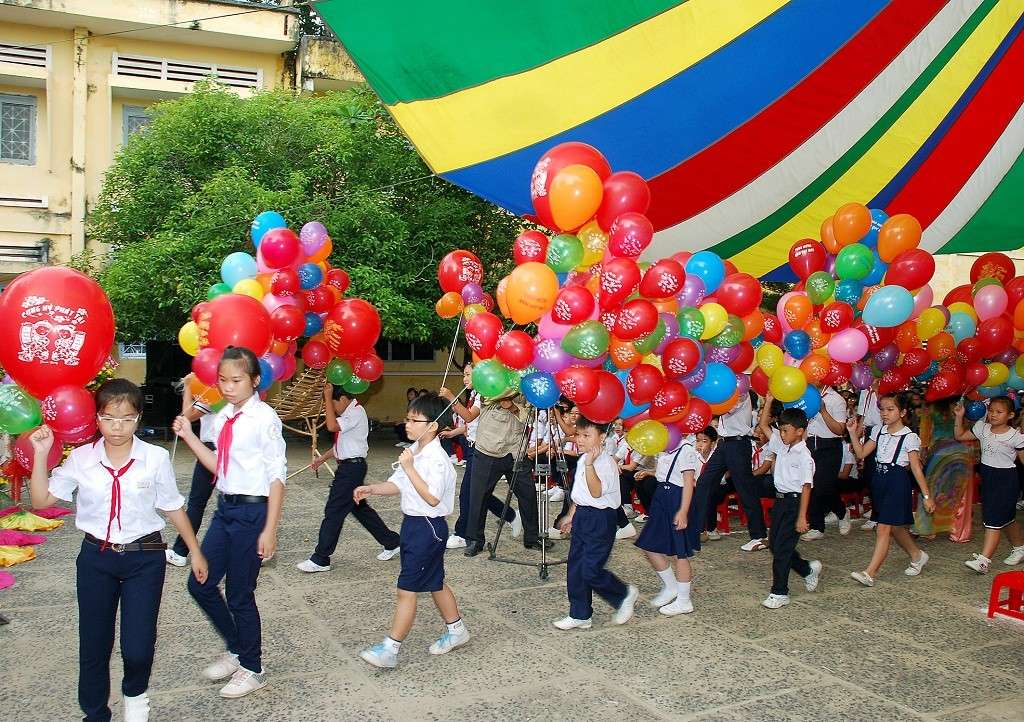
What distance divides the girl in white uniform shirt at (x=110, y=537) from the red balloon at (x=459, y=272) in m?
2.99

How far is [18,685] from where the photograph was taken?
3.86 metres

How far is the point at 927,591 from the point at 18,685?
5342 mm

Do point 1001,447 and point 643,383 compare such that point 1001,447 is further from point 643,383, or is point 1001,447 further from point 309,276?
point 309,276

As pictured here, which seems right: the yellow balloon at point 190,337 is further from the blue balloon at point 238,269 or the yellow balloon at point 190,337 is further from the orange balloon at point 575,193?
the orange balloon at point 575,193

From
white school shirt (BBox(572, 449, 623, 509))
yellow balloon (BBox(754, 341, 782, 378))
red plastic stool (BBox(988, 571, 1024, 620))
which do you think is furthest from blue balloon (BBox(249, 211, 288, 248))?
red plastic stool (BBox(988, 571, 1024, 620))

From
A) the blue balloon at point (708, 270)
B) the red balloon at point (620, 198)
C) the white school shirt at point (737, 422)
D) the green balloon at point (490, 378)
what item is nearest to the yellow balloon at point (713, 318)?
the blue balloon at point (708, 270)

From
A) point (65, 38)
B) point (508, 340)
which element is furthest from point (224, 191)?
point (508, 340)

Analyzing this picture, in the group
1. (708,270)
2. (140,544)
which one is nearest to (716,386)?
(708,270)

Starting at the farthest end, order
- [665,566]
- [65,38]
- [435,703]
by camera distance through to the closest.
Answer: [65,38], [665,566], [435,703]

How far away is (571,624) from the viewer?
4777mm

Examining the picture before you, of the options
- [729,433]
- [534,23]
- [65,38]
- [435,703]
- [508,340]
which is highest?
[65,38]

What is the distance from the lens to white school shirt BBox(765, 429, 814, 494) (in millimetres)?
5320

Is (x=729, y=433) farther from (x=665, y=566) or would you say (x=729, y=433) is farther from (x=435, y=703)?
(x=435, y=703)

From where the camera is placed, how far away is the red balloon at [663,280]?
15.2 feet
